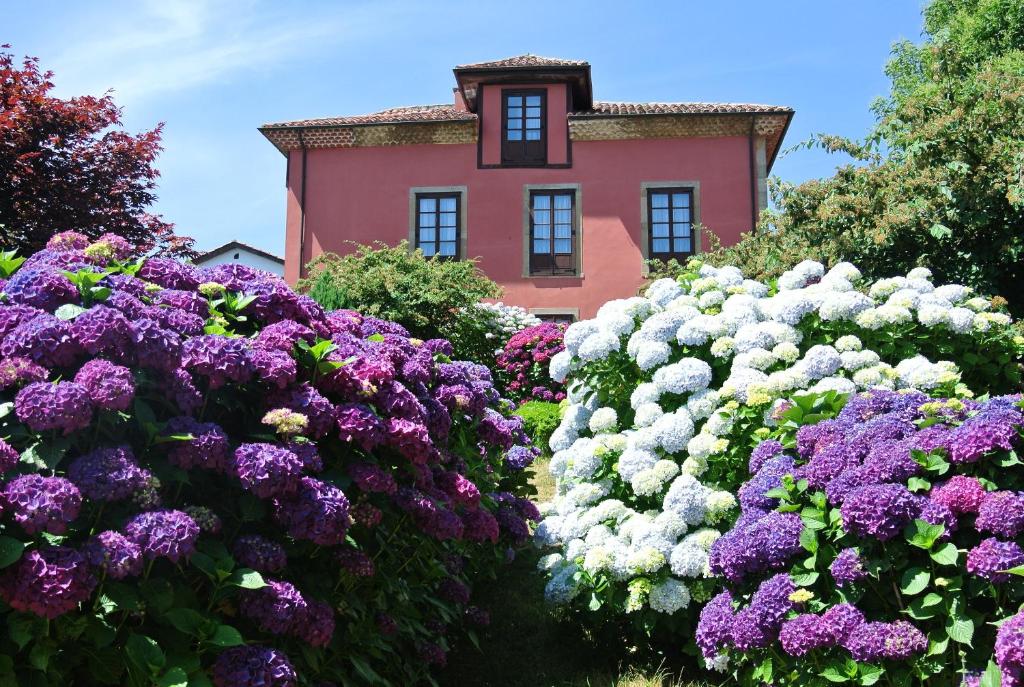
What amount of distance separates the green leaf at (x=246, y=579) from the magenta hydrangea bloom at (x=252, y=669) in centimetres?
18

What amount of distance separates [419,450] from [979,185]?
9.30 metres

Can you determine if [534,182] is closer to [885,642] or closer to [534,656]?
[534,656]

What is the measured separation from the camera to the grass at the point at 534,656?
411 centimetres

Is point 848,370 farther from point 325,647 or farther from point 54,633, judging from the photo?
point 54,633

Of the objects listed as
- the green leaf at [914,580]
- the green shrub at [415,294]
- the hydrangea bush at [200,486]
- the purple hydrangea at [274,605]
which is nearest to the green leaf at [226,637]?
the hydrangea bush at [200,486]

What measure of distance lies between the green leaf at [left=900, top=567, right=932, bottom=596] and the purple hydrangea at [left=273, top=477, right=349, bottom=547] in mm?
1890

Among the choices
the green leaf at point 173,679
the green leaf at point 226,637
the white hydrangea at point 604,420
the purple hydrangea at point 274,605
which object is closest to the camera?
the green leaf at point 173,679

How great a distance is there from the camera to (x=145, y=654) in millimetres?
2410

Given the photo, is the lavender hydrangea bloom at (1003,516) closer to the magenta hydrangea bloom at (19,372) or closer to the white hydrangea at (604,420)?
the white hydrangea at (604,420)

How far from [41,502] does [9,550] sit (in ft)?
0.49

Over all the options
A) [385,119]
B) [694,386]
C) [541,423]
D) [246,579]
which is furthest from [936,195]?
[385,119]

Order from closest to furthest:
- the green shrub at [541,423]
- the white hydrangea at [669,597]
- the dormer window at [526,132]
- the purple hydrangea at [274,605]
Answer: the purple hydrangea at [274,605]
the white hydrangea at [669,597]
the green shrub at [541,423]
the dormer window at [526,132]

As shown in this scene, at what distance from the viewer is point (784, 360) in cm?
486

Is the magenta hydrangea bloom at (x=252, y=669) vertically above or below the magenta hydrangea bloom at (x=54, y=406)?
below
